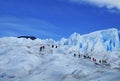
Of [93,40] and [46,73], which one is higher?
[93,40]

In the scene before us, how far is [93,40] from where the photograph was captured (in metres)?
128

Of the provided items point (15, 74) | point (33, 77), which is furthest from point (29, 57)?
point (33, 77)

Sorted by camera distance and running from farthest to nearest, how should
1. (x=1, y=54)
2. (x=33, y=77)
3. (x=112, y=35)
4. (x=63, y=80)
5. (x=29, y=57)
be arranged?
1. (x=112, y=35)
2. (x=1, y=54)
3. (x=29, y=57)
4. (x=33, y=77)
5. (x=63, y=80)

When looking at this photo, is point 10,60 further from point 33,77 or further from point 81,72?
point 81,72

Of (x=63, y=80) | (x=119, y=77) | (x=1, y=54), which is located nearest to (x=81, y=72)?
(x=63, y=80)

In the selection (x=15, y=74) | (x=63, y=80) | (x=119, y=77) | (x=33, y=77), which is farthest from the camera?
(x=15, y=74)

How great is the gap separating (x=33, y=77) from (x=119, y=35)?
302ft

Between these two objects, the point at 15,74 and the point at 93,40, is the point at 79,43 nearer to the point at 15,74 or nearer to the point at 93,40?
the point at 93,40

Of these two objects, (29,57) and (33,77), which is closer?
(33,77)

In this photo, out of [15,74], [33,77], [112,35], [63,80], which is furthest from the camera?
[112,35]

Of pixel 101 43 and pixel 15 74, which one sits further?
pixel 101 43

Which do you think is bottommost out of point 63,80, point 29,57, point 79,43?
point 63,80

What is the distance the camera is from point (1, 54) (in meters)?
54.1

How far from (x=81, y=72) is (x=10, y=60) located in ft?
53.2
